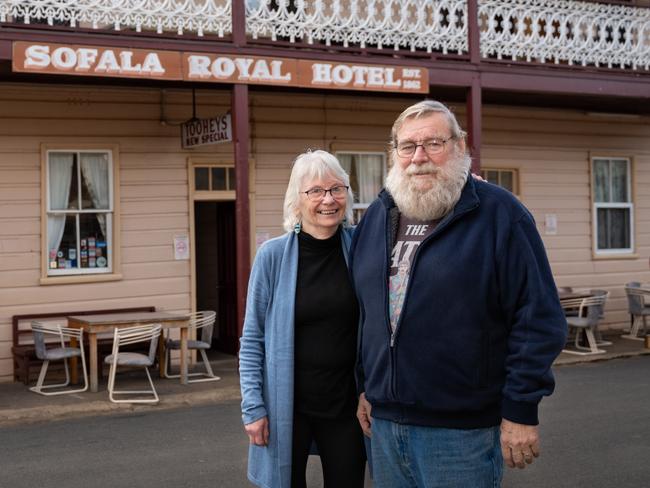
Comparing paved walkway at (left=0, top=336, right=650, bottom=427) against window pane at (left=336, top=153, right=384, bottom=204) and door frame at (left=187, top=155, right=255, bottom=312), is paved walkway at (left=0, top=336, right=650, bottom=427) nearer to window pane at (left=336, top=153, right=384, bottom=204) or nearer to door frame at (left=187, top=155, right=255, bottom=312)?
door frame at (left=187, top=155, right=255, bottom=312)

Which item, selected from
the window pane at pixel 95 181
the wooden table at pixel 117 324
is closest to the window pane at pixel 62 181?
A: the window pane at pixel 95 181

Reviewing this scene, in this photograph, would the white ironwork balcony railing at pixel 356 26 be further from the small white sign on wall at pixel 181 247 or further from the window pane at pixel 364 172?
the small white sign on wall at pixel 181 247

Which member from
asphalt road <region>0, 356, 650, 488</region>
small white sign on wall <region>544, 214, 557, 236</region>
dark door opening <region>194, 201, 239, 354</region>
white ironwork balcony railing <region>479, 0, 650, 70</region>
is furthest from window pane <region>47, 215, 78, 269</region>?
small white sign on wall <region>544, 214, 557, 236</region>

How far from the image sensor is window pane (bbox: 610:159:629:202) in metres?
16.2

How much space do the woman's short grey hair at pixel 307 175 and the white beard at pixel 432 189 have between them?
0.52 metres

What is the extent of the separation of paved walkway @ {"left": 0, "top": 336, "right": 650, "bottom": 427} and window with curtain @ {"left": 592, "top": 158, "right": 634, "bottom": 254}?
24.6 feet

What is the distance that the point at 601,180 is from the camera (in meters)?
16.1

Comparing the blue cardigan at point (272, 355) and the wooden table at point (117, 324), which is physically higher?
the blue cardigan at point (272, 355)

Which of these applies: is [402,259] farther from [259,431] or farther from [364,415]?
[259,431]

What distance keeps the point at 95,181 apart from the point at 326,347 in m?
8.74

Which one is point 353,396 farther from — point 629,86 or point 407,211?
point 629,86

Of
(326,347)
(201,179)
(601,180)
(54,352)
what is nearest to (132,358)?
(54,352)

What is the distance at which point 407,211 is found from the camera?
341cm

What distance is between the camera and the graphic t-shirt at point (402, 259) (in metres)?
3.32
